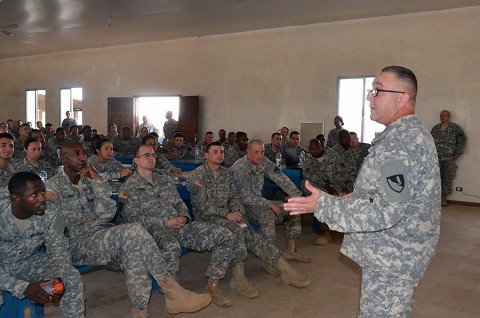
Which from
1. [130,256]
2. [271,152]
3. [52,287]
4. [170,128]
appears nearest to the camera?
Answer: [52,287]

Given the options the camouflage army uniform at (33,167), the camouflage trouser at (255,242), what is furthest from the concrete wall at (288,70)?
the camouflage army uniform at (33,167)

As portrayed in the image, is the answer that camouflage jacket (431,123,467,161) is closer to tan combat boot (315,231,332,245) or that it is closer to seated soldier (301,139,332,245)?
seated soldier (301,139,332,245)

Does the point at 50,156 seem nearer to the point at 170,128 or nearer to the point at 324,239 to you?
the point at 324,239

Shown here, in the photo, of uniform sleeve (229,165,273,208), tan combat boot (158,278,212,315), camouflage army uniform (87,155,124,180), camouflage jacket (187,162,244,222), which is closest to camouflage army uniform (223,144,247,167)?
camouflage army uniform (87,155,124,180)

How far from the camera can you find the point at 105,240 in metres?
3.22

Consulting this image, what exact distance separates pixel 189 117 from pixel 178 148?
3505 millimetres

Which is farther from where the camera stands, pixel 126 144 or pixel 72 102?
pixel 72 102

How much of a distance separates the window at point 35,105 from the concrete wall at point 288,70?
742 millimetres

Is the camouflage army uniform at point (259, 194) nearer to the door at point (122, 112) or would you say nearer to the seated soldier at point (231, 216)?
the seated soldier at point (231, 216)

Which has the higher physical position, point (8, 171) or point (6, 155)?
point (6, 155)

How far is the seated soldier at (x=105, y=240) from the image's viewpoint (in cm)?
315

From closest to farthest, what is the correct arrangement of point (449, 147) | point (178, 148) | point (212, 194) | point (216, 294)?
point (216, 294)
point (212, 194)
point (449, 147)
point (178, 148)

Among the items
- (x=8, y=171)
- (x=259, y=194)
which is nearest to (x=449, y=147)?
(x=259, y=194)

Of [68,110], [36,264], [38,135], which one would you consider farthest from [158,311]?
[68,110]
